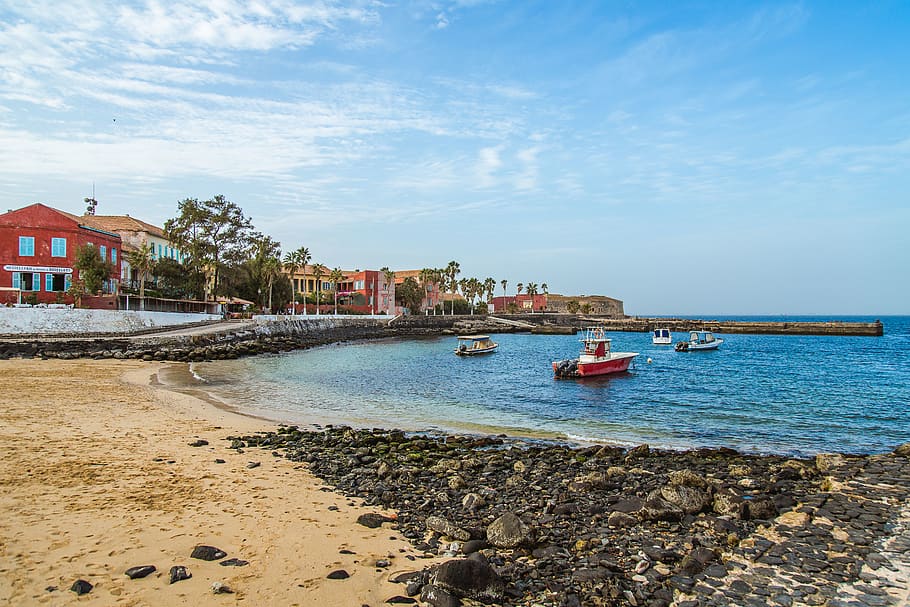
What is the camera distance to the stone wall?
139ft

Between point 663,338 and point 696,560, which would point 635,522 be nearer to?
point 696,560

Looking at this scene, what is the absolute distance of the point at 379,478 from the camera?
11.2 metres

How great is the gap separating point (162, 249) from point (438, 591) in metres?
74.0

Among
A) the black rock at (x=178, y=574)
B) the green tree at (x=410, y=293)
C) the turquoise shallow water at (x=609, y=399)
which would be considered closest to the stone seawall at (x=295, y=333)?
the turquoise shallow water at (x=609, y=399)

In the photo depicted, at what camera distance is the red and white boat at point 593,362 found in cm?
3559

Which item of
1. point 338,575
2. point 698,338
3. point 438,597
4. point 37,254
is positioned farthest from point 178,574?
point 698,338

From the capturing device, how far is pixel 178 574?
21.5ft

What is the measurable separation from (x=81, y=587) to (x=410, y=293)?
106491 millimetres

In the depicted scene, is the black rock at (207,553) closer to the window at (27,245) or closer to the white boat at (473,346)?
the white boat at (473,346)

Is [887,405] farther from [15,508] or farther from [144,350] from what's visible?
[144,350]

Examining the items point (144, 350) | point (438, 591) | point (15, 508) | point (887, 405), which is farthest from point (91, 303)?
point (887, 405)

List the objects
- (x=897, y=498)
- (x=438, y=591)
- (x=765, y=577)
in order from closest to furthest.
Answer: (x=438, y=591) < (x=765, y=577) < (x=897, y=498)

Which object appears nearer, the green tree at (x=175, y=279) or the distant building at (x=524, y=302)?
the green tree at (x=175, y=279)

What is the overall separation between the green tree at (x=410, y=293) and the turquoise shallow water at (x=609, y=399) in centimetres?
6454
